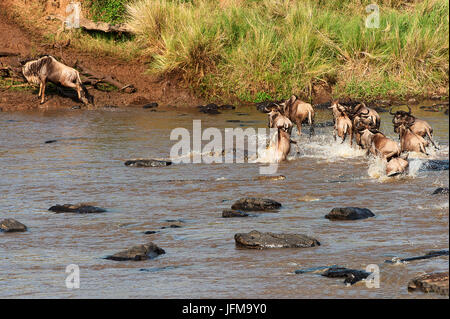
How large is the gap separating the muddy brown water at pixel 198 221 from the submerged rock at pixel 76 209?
6.2 inches

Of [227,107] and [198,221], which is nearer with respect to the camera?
[198,221]

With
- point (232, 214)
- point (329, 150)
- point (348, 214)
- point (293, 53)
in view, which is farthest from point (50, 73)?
point (348, 214)

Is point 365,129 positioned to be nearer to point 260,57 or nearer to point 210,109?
point 210,109

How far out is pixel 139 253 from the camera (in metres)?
7.21

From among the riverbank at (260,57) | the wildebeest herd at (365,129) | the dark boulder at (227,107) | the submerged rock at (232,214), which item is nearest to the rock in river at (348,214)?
the submerged rock at (232,214)

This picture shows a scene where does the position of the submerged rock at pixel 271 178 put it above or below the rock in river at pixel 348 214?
below

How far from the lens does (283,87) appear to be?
19.6m

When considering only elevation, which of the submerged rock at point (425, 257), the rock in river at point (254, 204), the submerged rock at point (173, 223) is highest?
the submerged rock at point (425, 257)

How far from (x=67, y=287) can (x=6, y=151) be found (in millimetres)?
7863

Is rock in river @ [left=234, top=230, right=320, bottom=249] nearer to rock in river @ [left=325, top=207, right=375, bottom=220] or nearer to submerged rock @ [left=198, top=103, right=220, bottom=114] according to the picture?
rock in river @ [left=325, top=207, right=375, bottom=220]

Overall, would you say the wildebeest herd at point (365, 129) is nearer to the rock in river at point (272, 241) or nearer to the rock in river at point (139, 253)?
the rock in river at point (272, 241)

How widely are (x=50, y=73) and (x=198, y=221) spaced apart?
1077 centimetres

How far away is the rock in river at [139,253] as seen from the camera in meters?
7.19

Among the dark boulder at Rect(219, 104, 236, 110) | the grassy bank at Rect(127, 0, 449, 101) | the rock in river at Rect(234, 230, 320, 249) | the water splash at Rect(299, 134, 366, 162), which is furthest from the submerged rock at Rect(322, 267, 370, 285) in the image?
the grassy bank at Rect(127, 0, 449, 101)
